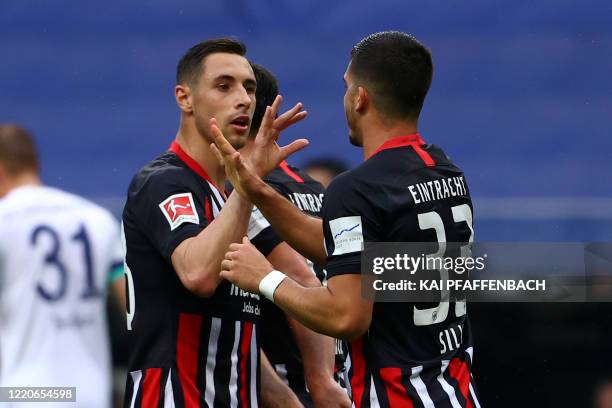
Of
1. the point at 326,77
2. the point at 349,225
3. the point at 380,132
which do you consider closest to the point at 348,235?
the point at 349,225

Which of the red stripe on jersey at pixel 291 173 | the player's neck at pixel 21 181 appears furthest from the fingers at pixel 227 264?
the red stripe on jersey at pixel 291 173

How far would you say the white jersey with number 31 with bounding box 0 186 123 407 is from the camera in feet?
12.9

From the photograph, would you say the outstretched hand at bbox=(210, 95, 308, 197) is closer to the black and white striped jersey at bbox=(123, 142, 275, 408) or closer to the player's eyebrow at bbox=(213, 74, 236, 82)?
the black and white striped jersey at bbox=(123, 142, 275, 408)

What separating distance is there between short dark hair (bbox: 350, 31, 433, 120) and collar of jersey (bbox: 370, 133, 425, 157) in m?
0.07

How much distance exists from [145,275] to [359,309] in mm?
821

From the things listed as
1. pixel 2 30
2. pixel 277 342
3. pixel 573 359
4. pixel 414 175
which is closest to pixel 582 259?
pixel 573 359

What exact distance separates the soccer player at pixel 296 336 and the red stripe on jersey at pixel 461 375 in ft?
2.84

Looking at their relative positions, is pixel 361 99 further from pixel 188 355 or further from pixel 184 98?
pixel 188 355

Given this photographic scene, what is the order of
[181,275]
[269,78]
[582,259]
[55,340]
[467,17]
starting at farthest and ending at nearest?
[467,17] < [582,259] < [269,78] < [55,340] < [181,275]

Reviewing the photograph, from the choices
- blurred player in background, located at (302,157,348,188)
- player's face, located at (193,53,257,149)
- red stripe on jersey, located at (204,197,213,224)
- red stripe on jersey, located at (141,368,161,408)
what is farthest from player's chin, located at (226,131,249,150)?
blurred player in background, located at (302,157,348,188)

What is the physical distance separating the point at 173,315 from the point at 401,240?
2.72 feet

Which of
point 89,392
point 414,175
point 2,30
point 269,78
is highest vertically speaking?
point 2,30

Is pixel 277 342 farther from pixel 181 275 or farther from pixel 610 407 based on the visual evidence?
pixel 610 407

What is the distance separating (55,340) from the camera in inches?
154
